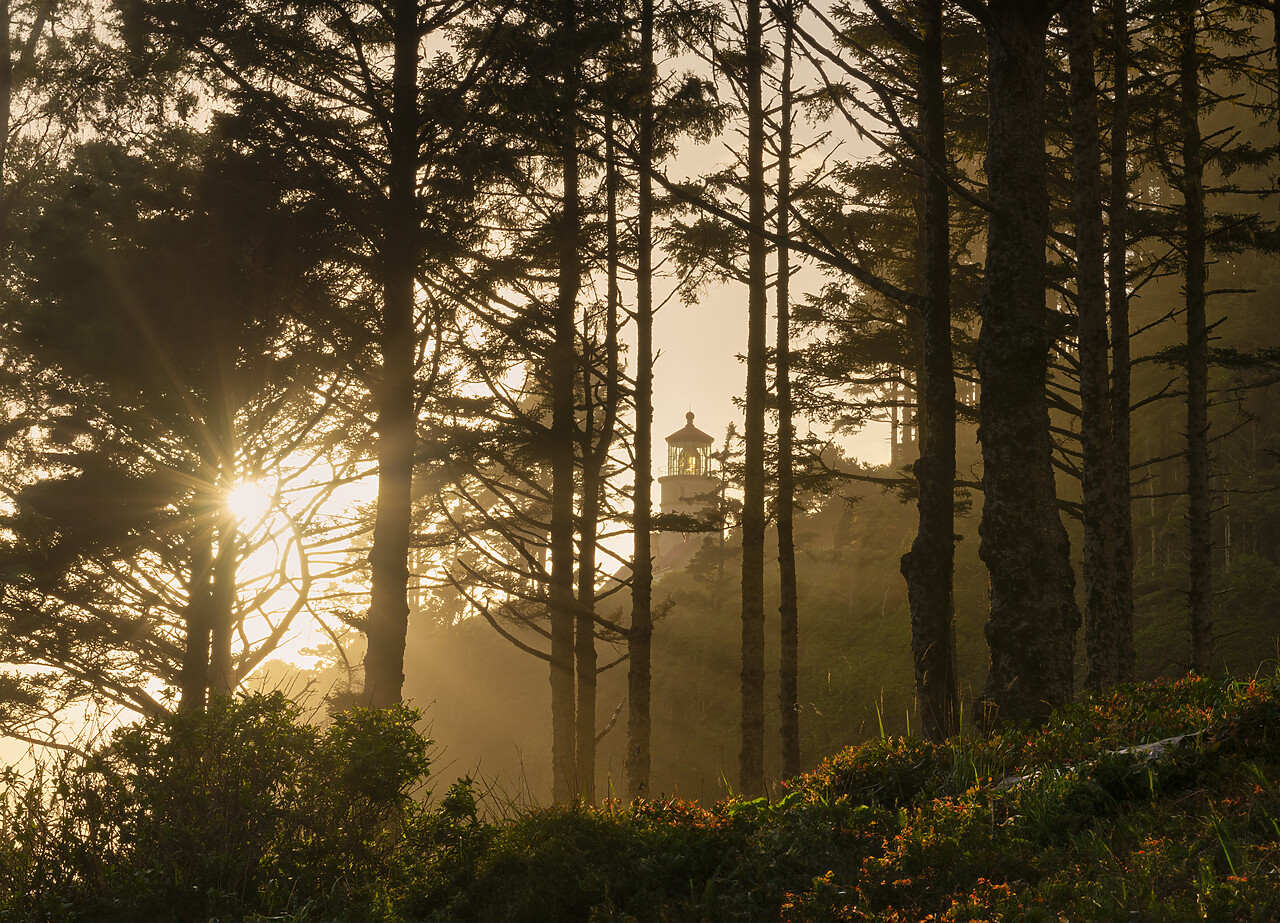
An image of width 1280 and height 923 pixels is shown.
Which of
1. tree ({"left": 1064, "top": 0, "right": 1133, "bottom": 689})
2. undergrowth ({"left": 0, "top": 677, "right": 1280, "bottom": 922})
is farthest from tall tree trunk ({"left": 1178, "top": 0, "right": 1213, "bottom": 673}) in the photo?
undergrowth ({"left": 0, "top": 677, "right": 1280, "bottom": 922})

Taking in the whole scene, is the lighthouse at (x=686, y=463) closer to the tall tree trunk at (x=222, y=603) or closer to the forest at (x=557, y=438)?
the forest at (x=557, y=438)

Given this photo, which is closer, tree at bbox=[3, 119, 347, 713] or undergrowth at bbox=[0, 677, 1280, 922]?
undergrowth at bbox=[0, 677, 1280, 922]

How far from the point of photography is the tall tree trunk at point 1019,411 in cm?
609

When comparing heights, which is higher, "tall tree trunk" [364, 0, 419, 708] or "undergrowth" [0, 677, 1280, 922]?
"tall tree trunk" [364, 0, 419, 708]

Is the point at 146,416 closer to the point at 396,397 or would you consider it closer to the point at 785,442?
the point at 396,397

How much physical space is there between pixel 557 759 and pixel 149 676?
22.7 ft

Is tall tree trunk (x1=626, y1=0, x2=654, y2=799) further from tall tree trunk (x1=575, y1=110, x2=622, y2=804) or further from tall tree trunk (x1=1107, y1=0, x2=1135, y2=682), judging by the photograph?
tall tree trunk (x1=1107, y1=0, x2=1135, y2=682)

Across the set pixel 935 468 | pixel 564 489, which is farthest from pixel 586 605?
pixel 935 468

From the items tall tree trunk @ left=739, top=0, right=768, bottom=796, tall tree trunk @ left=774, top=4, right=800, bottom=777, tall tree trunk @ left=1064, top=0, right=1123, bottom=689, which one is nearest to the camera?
tall tree trunk @ left=1064, top=0, right=1123, bottom=689

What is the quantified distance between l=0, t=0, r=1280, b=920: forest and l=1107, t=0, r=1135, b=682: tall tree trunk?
0.06 metres

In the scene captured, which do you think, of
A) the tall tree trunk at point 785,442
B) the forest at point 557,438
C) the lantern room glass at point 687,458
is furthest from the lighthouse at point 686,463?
the tall tree trunk at point 785,442

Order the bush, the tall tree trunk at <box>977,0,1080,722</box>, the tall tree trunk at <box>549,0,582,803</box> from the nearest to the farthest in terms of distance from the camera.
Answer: the bush
the tall tree trunk at <box>977,0,1080,722</box>
the tall tree trunk at <box>549,0,582,803</box>

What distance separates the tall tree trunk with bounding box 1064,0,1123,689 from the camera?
424 inches

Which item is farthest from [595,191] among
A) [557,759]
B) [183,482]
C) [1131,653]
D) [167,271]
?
[1131,653]
